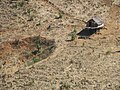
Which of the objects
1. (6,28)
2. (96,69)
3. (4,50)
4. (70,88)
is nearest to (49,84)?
(70,88)

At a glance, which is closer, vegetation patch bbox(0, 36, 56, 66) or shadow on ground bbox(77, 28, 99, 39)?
vegetation patch bbox(0, 36, 56, 66)

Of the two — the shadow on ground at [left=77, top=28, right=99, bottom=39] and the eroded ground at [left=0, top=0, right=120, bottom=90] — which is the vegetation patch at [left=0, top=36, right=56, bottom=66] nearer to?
the eroded ground at [left=0, top=0, right=120, bottom=90]

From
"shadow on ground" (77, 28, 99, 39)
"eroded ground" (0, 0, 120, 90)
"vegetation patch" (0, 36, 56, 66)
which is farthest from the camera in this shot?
"shadow on ground" (77, 28, 99, 39)

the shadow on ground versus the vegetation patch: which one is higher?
the shadow on ground

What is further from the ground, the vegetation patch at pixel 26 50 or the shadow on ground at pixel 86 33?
the shadow on ground at pixel 86 33

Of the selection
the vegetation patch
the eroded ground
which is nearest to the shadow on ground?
the eroded ground

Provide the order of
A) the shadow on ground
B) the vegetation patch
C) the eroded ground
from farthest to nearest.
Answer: the shadow on ground
the vegetation patch
the eroded ground

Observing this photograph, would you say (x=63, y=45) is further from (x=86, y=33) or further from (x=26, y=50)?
(x=26, y=50)

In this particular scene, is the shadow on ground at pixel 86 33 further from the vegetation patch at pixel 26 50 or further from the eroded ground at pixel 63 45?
the vegetation patch at pixel 26 50

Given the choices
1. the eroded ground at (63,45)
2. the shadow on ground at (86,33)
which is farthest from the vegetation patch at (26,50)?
the shadow on ground at (86,33)
